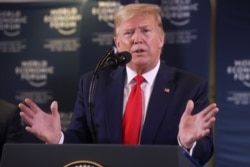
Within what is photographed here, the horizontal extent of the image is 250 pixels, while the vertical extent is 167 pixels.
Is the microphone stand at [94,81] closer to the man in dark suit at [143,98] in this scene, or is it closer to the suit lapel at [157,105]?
the man in dark suit at [143,98]

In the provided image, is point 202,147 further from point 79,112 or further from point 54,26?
point 54,26

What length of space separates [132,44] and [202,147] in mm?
688

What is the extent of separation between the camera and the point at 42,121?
2049mm

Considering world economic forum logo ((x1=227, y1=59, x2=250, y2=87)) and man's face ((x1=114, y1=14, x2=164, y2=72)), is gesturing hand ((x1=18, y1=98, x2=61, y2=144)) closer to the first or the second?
man's face ((x1=114, y1=14, x2=164, y2=72))

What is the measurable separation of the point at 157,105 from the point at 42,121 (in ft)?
1.95

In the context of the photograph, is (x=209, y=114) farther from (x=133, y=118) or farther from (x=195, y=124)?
(x=133, y=118)

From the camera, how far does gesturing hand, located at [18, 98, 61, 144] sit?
2.02 m

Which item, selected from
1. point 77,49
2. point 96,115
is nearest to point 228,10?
point 77,49

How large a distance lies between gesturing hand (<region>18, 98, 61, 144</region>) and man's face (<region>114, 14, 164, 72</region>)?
65 centimetres

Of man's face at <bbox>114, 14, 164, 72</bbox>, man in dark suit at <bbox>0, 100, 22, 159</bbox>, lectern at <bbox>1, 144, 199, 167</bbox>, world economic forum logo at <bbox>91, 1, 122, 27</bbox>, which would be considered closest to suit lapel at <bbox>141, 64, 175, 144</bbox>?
man's face at <bbox>114, 14, 164, 72</bbox>

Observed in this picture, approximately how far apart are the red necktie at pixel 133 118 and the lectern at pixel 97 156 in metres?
0.78

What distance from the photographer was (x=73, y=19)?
15.0 ft

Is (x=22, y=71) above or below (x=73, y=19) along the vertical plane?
below

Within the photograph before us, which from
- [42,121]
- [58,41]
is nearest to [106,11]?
[58,41]
